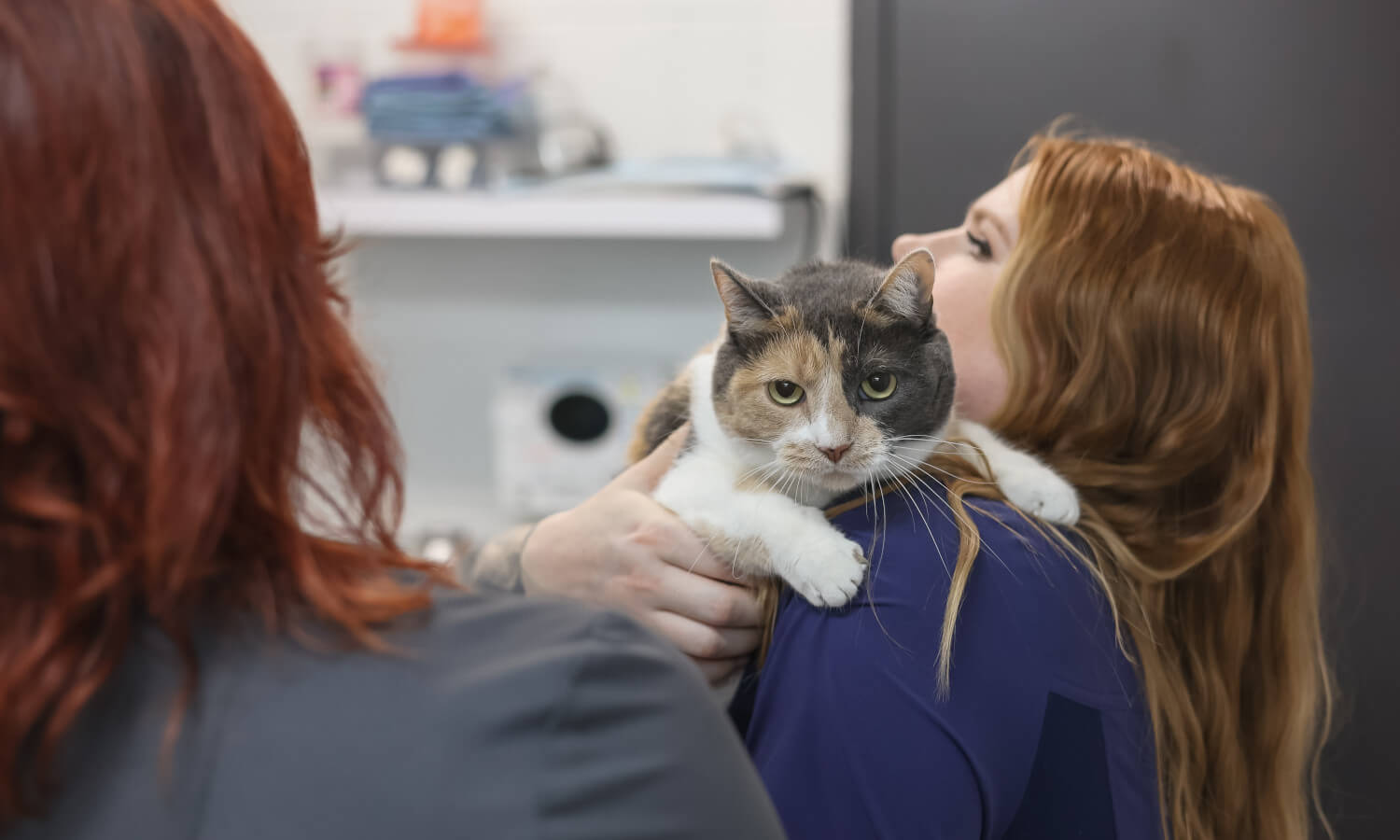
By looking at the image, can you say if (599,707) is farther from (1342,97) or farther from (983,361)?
(1342,97)

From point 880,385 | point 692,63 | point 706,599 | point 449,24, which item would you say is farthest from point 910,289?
point 449,24

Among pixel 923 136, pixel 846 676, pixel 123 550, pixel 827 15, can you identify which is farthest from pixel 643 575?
pixel 827 15

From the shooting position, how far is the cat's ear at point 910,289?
88 centimetres

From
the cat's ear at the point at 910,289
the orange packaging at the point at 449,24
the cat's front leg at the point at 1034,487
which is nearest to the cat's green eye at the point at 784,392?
the cat's ear at the point at 910,289

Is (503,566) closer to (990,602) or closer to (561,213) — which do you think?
(990,602)

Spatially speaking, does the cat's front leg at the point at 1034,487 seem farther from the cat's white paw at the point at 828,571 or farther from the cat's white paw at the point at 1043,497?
the cat's white paw at the point at 828,571

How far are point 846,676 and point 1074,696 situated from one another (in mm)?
228

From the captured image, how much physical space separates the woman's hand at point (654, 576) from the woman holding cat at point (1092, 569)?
0.04 m

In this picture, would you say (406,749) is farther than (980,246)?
No

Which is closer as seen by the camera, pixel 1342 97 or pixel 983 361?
pixel 983 361

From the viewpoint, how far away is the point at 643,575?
3.11 feet

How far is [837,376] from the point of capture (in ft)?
A: 3.04

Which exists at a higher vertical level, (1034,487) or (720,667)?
(1034,487)

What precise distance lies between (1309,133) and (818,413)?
141 centimetres
